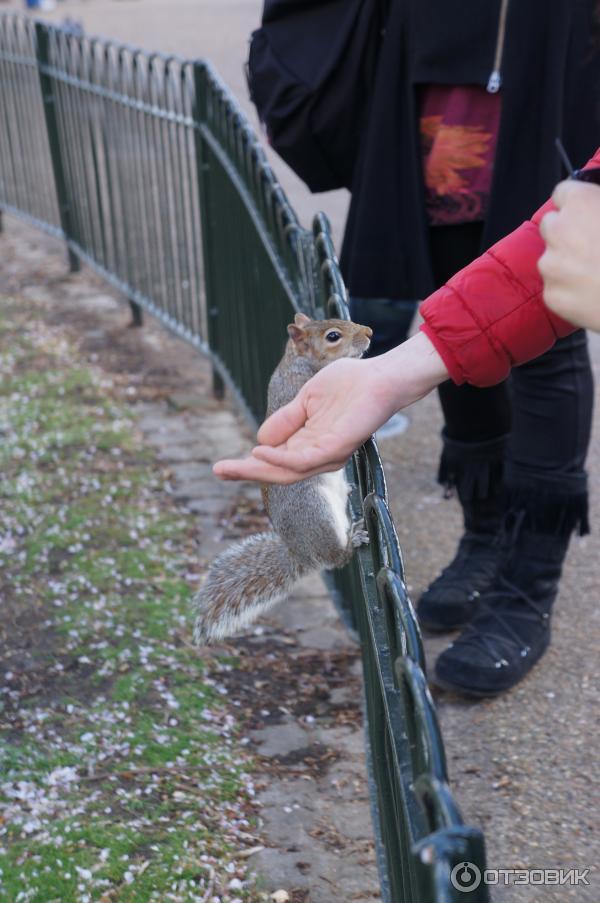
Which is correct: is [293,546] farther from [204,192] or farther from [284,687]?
[204,192]

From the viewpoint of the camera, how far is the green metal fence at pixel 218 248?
1.19m

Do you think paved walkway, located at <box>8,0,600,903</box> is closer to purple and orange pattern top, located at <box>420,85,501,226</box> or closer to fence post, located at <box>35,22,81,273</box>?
purple and orange pattern top, located at <box>420,85,501,226</box>

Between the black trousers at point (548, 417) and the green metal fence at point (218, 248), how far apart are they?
39 centimetres

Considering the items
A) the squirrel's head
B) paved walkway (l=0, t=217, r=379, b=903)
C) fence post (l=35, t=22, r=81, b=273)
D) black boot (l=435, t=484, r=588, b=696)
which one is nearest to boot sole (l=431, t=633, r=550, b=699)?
black boot (l=435, t=484, r=588, b=696)

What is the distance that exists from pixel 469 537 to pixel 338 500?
713 millimetres

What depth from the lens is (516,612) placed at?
2723 mm

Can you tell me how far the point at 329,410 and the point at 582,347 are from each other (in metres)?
1.19

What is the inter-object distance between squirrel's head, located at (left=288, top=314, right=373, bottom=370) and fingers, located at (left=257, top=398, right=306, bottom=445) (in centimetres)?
72

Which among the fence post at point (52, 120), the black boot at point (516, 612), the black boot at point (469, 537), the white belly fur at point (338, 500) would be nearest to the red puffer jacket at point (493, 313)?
the white belly fur at point (338, 500)

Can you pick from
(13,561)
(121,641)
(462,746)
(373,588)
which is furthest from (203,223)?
(373,588)

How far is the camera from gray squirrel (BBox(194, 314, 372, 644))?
2375mm

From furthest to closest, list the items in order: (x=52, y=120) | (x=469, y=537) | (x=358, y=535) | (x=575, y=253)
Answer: (x=52, y=120), (x=469, y=537), (x=358, y=535), (x=575, y=253)
